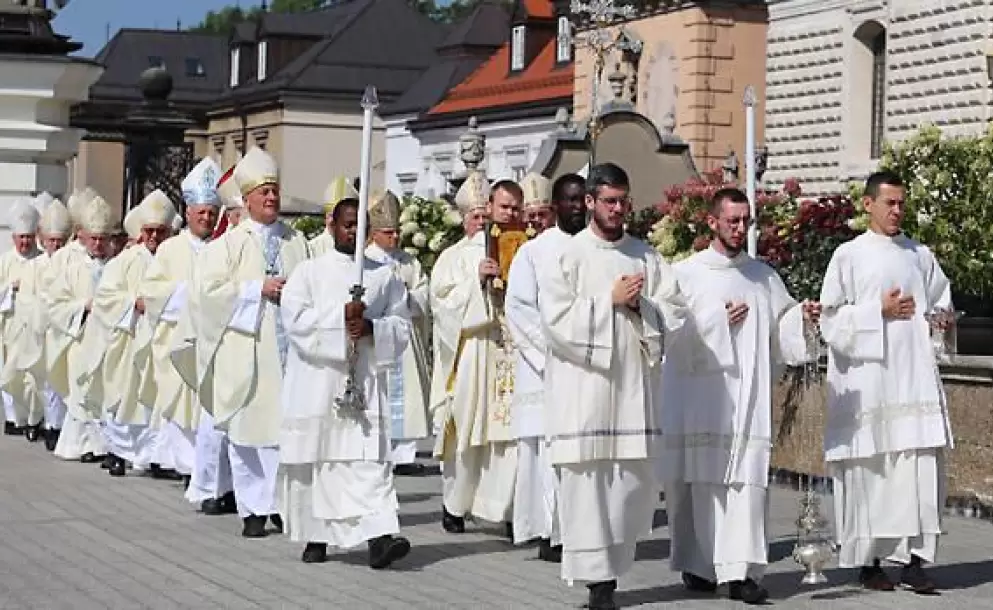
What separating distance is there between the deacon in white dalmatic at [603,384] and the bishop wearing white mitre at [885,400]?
4.28ft

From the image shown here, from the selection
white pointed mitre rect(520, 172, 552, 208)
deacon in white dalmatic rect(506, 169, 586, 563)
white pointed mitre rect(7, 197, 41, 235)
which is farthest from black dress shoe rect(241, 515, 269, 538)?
white pointed mitre rect(7, 197, 41, 235)

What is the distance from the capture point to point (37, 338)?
68.6ft

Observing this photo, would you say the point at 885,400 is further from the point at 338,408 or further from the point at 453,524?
the point at 453,524

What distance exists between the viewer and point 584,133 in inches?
1372

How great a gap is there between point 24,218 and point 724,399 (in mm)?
11597

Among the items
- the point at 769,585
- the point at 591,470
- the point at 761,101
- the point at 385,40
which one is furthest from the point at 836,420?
the point at 385,40

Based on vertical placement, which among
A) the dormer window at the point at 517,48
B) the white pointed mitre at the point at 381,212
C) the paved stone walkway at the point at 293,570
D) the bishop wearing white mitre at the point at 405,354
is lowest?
the paved stone walkway at the point at 293,570

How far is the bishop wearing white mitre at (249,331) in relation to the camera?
14.1 meters

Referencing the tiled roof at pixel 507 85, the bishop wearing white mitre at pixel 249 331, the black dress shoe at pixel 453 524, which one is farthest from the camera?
the tiled roof at pixel 507 85

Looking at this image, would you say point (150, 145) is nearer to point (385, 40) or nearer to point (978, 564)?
point (978, 564)

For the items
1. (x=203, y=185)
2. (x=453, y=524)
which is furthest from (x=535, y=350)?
(x=203, y=185)

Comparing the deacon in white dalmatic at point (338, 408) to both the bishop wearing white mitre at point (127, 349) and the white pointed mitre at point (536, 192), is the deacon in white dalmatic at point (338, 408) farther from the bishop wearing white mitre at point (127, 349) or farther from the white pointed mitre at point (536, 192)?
the bishop wearing white mitre at point (127, 349)

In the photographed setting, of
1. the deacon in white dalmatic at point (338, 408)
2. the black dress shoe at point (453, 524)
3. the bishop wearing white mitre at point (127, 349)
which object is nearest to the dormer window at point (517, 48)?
the bishop wearing white mitre at point (127, 349)

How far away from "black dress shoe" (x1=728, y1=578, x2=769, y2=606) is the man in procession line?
0.01 metres
